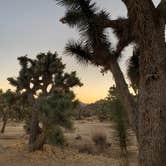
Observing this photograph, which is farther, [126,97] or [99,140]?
[99,140]

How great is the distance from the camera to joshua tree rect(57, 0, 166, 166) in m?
7.97

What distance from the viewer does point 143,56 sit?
8297 millimetres

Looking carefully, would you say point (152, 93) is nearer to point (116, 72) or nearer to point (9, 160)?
point (116, 72)

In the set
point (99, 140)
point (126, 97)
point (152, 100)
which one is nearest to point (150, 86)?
point (152, 100)

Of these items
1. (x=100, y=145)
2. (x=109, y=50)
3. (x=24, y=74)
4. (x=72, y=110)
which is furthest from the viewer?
(x=100, y=145)

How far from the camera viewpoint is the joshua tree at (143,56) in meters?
7.97

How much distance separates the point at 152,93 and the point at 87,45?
2.23 metres

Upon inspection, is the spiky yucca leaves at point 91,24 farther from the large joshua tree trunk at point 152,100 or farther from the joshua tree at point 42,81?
the joshua tree at point 42,81

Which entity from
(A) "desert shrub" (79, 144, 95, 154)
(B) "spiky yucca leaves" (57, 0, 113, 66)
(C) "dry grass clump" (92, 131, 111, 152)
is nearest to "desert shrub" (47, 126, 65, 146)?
(A) "desert shrub" (79, 144, 95, 154)

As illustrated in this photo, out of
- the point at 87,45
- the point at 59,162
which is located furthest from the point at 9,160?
the point at 87,45

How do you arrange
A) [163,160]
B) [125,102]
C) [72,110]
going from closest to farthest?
[163,160] → [125,102] → [72,110]

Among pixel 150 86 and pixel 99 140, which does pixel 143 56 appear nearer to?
pixel 150 86

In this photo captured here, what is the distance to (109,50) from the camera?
373 inches

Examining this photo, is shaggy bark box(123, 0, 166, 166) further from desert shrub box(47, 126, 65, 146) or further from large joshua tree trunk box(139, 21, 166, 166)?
desert shrub box(47, 126, 65, 146)
